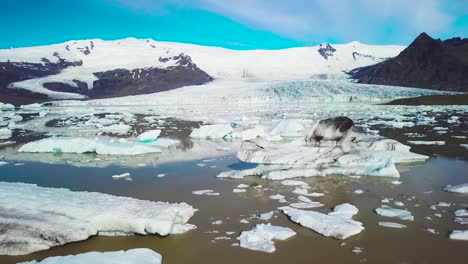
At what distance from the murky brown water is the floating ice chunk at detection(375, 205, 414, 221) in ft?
0.33

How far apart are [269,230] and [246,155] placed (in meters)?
4.55

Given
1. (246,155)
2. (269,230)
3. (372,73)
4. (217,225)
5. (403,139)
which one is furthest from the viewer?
(372,73)

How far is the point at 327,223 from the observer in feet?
16.6

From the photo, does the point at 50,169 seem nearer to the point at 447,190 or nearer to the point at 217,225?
the point at 217,225

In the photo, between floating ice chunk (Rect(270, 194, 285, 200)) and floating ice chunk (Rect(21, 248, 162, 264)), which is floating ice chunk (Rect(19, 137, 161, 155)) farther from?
floating ice chunk (Rect(21, 248, 162, 264))

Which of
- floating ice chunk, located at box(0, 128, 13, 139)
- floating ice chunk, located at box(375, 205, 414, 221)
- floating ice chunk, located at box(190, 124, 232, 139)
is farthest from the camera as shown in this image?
floating ice chunk, located at box(0, 128, 13, 139)

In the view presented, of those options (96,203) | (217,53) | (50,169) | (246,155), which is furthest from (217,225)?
(217,53)

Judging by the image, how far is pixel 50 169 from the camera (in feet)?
31.2

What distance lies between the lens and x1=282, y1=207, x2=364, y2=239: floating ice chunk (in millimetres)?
4836

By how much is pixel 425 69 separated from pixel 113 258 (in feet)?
295

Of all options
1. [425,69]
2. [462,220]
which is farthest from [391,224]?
[425,69]

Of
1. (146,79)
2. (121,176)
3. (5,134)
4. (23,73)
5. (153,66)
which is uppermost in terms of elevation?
(153,66)

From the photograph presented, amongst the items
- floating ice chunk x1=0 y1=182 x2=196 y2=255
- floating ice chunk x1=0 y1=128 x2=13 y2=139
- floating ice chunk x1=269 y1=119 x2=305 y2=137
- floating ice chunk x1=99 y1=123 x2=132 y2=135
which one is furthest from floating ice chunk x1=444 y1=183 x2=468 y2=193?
floating ice chunk x1=0 y1=128 x2=13 y2=139

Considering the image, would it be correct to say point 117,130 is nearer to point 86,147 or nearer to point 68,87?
point 86,147
